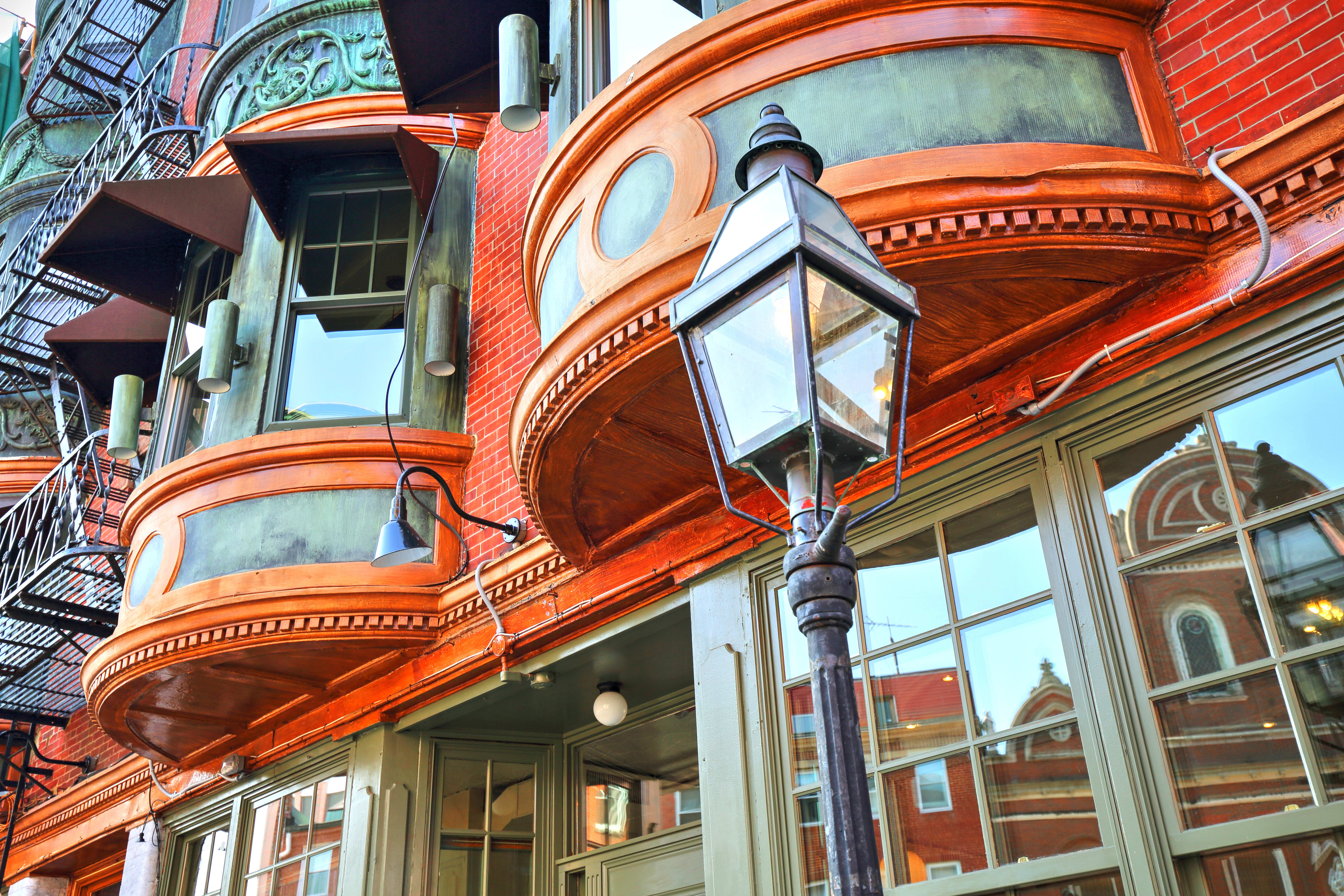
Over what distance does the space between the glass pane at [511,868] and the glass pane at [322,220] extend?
4592 millimetres

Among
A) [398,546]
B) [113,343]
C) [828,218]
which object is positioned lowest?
[828,218]

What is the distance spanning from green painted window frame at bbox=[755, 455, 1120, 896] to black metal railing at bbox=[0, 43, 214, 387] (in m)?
8.19

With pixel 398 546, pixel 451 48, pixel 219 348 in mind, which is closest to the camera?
pixel 398 546

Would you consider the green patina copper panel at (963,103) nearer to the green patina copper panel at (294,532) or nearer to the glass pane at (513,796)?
the green patina copper panel at (294,532)

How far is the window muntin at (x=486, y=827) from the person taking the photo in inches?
290

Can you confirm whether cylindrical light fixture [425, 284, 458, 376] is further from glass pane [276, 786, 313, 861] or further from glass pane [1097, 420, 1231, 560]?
glass pane [1097, 420, 1231, 560]

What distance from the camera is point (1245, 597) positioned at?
12.4 feet

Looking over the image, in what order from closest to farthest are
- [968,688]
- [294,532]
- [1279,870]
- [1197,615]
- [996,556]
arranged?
[1279,870], [1197,615], [968,688], [996,556], [294,532]

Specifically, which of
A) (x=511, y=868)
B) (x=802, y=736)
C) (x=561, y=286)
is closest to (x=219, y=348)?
(x=561, y=286)

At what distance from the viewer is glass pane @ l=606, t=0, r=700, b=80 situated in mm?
6059

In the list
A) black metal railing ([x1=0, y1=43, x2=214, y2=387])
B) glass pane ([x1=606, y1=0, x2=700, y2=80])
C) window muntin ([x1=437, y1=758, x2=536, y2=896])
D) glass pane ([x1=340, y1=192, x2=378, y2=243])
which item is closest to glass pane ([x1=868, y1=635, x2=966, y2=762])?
glass pane ([x1=606, y1=0, x2=700, y2=80])

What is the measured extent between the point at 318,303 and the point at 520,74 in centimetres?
277

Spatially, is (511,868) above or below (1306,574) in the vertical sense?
below

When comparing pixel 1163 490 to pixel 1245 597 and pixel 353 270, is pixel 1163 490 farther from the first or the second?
pixel 353 270
